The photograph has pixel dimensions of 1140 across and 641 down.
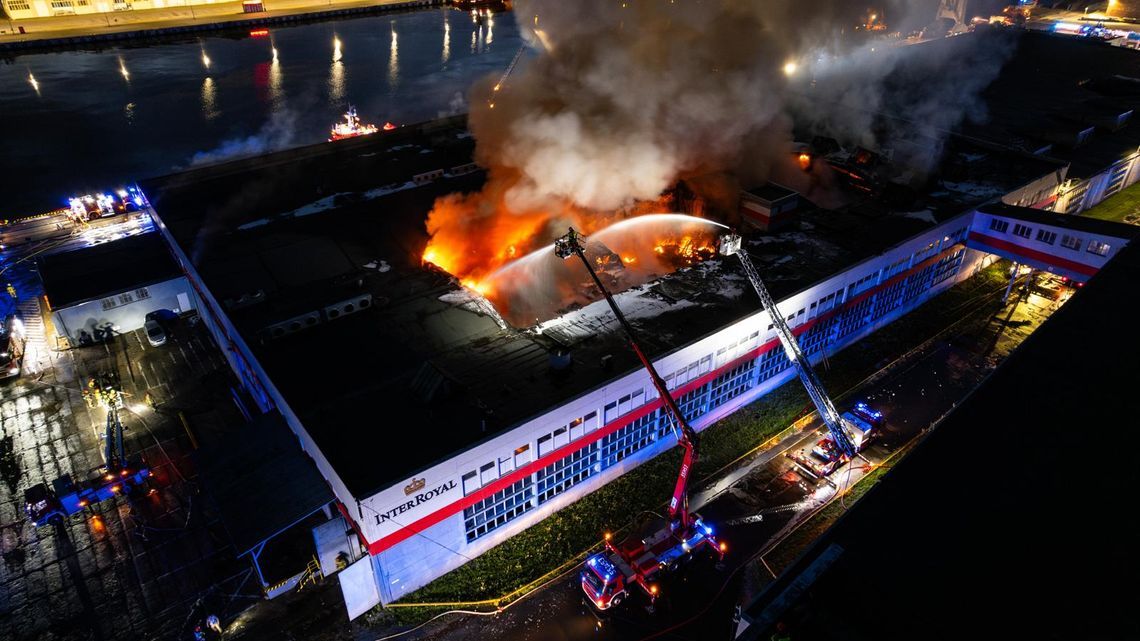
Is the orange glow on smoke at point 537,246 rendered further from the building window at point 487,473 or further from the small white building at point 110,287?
the small white building at point 110,287

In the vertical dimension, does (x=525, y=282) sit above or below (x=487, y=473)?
above

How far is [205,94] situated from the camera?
7888 cm

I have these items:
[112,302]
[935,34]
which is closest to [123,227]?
[112,302]

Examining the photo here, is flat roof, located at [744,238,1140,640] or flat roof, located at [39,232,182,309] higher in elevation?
flat roof, located at [39,232,182,309]

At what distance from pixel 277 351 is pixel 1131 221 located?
52819 millimetres

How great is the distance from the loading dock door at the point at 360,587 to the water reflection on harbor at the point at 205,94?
51.0 meters

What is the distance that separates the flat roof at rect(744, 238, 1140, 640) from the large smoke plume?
18.6m

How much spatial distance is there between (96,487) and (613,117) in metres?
27.2

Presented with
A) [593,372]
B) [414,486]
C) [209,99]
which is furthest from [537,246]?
[209,99]

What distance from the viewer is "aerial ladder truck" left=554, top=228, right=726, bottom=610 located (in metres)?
19.4

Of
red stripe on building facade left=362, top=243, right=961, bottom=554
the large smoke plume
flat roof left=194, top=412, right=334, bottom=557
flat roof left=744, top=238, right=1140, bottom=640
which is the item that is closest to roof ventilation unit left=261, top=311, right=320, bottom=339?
flat roof left=194, top=412, right=334, bottom=557

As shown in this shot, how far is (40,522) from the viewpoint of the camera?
2252 centimetres

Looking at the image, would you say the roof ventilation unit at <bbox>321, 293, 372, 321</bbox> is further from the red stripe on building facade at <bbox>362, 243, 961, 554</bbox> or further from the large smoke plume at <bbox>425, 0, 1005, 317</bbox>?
the red stripe on building facade at <bbox>362, 243, 961, 554</bbox>

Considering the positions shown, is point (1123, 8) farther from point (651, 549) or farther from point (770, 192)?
point (651, 549)
